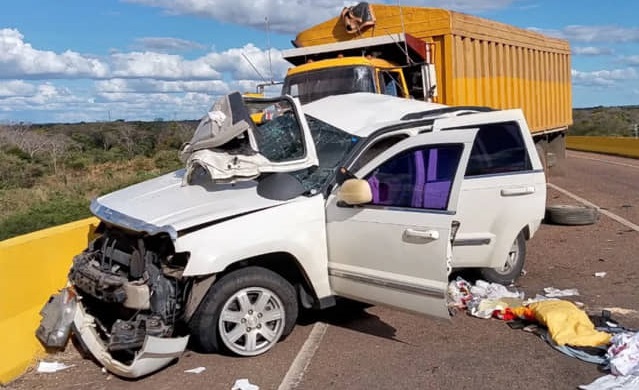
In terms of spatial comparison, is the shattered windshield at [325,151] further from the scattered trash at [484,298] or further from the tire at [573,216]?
the tire at [573,216]

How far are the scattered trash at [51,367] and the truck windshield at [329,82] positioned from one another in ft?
21.5

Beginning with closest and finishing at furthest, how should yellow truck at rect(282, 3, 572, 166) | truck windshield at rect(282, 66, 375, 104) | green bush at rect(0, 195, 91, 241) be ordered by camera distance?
1. green bush at rect(0, 195, 91, 241)
2. truck windshield at rect(282, 66, 375, 104)
3. yellow truck at rect(282, 3, 572, 166)

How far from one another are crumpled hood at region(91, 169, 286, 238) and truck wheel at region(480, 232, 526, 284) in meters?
2.69

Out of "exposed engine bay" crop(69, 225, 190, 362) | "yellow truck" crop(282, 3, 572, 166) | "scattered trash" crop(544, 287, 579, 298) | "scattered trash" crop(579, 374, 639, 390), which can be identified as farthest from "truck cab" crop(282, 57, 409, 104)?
"scattered trash" crop(579, 374, 639, 390)

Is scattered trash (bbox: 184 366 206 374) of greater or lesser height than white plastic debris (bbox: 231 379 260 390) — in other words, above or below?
below

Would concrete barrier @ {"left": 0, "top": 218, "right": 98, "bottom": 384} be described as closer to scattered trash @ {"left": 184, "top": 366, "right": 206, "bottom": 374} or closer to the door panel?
scattered trash @ {"left": 184, "top": 366, "right": 206, "bottom": 374}

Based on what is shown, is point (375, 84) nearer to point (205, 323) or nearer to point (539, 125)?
point (205, 323)

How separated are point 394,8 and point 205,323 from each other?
854cm

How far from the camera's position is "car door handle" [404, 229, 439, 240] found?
195 inches

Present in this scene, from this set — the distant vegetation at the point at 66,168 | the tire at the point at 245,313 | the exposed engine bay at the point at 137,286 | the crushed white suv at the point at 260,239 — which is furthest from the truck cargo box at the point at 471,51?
the exposed engine bay at the point at 137,286

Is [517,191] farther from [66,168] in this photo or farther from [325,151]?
[66,168]

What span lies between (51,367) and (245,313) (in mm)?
1594

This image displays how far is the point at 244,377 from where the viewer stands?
4.79 meters

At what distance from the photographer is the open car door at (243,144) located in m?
5.46
